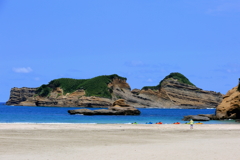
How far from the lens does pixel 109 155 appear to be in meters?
15.9

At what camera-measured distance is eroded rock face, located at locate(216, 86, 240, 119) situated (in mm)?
59906

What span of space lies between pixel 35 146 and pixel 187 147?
8.57 m

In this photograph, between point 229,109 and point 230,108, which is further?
point 229,109

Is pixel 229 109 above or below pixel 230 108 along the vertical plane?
below

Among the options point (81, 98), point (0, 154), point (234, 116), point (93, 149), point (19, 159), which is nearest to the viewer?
point (19, 159)

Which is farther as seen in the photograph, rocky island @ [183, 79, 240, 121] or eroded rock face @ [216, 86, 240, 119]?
eroded rock face @ [216, 86, 240, 119]

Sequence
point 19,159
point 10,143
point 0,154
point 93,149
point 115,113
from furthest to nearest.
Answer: point 115,113 < point 10,143 < point 93,149 < point 0,154 < point 19,159

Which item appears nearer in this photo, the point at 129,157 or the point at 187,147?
the point at 129,157

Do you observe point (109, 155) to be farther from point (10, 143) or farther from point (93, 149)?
point (10, 143)

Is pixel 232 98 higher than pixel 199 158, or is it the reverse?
→ pixel 232 98

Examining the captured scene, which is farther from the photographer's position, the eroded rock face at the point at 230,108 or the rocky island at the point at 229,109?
the eroded rock face at the point at 230,108

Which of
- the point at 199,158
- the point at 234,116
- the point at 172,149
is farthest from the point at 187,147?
the point at 234,116

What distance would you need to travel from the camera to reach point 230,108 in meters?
60.6

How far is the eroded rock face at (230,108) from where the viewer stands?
59906mm
